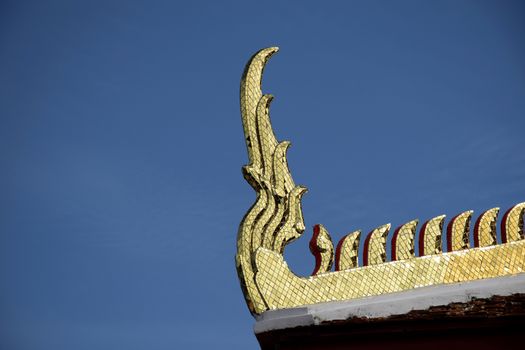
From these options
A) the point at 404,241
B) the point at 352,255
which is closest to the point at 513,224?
the point at 404,241

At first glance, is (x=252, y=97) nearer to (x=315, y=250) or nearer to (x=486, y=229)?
(x=315, y=250)

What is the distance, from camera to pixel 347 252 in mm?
4078

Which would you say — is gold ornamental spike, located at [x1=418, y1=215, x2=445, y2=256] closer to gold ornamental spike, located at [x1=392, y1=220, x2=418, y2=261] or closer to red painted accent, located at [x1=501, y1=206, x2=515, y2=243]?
gold ornamental spike, located at [x1=392, y1=220, x2=418, y2=261]

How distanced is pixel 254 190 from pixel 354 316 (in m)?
1.02

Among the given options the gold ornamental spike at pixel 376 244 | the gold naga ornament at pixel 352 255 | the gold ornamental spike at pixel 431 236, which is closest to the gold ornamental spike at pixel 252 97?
the gold naga ornament at pixel 352 255

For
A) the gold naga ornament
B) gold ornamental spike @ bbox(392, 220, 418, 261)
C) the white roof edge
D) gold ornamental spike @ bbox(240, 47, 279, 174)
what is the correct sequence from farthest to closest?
gold ornamental spike @ bbox(240, 47, 279, 174), gold ornamental spike @ bbox(392, 220, 418, 261), the gold naga ornament, the white roof edge

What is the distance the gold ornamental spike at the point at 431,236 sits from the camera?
4008mm

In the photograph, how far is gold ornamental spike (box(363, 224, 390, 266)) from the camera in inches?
159

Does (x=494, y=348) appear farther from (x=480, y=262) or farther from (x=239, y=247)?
(x=239, y=247)

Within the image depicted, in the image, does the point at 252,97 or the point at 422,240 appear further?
the point at 252,97

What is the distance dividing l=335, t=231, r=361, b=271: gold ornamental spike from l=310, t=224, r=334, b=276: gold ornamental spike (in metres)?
0.04

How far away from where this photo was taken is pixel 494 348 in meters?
3.43

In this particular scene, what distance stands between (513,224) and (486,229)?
15 cm

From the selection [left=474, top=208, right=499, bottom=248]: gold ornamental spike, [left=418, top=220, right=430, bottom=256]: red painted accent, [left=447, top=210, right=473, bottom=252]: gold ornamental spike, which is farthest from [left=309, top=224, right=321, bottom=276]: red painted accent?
[left=474, top=208, right=499, bottom=248]: gold ornamental spike
